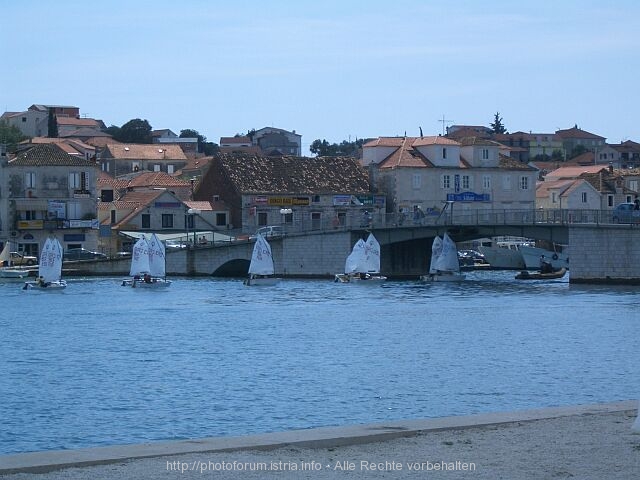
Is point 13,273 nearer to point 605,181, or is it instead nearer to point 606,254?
point 606,254

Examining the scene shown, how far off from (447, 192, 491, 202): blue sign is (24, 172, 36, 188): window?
3524cm

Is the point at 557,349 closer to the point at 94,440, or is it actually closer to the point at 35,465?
the point at 94,440

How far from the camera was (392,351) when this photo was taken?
47094 millimetres

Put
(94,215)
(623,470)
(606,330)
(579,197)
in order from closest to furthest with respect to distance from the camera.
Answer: (623,470)
(606,330)
(94,215)
(579,197)

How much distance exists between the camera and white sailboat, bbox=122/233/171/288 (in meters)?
89.6

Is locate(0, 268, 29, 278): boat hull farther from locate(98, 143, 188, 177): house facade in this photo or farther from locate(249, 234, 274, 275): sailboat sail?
locate(98, 143, 188, 177): house facade

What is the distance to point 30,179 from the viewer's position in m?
107

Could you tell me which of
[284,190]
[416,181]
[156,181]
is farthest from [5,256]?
[416,181]

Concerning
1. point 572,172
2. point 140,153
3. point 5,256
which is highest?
point 140,153

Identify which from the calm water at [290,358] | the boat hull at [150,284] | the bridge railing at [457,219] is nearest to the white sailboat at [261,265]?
the boat hull at [150,284]

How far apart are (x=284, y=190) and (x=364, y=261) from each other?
23112 millimetres

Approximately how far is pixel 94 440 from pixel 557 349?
24124 mm

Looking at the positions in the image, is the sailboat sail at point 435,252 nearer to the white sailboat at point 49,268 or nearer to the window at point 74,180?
the white sailboat at point 49,268

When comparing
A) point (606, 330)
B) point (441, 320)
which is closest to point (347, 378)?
point (606, 330)
